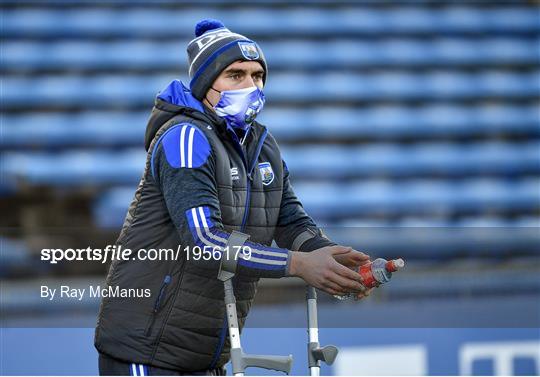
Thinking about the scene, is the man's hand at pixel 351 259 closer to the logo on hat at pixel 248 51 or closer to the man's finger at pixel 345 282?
the man's finger at pixel 345 282

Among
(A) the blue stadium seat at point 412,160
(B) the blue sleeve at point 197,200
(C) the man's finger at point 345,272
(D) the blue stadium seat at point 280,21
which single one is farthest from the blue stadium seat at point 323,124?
(C) the man's finger at point 345,272

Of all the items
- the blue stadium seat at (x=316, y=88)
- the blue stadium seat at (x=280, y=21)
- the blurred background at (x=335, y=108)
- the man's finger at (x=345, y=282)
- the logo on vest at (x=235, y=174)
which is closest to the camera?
the man's finger at (x=345, y=282)

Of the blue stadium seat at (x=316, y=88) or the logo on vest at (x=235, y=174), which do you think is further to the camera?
the blue stadium seat at (x=316, y=88)

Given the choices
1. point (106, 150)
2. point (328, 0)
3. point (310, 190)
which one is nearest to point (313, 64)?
point (328, 0)

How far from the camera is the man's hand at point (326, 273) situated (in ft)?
5.83

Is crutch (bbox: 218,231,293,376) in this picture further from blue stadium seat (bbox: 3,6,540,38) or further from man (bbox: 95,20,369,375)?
blue stadium seat (bbox: 3,6,540,38)

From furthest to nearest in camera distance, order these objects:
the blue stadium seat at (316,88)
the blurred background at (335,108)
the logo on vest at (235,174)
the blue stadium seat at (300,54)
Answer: the blue stadium seat at (300,54)
the blue stadium seat at (316,88)
the blurred background at (335,108)
the logo on vest at (235,174)

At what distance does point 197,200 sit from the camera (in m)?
1.79

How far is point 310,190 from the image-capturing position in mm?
7441

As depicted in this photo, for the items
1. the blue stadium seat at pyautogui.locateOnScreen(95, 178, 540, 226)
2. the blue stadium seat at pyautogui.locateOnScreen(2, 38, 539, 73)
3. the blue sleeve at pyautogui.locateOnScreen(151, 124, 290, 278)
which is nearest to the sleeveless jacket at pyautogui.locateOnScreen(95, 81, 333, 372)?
the blue sleeve at pyautogui.locateOnScreen(151, 124, 290, 278)

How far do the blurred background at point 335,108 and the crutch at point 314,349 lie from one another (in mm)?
3441

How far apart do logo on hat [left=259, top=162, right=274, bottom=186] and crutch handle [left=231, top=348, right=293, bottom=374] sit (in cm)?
35

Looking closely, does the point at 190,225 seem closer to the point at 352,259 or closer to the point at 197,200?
the point at 197,200

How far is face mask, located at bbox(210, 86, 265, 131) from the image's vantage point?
191cm
